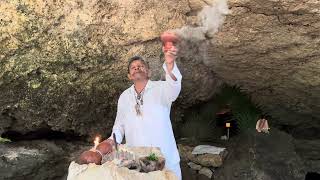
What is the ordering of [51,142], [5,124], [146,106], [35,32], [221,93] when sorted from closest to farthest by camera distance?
1. [146,106]
2. [35,32]
3. [5,124]
4. [51,142]
5. [221,93]

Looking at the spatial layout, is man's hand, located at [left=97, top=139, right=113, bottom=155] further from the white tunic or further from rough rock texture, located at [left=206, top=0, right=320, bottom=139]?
rough rock texture, located at [left=206, top=0, right=320, bottom=139]

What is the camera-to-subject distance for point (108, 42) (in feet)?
12.4

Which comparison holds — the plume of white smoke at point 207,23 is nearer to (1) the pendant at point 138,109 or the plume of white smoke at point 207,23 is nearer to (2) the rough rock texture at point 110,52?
(2) the rough rock texture at point 110,52

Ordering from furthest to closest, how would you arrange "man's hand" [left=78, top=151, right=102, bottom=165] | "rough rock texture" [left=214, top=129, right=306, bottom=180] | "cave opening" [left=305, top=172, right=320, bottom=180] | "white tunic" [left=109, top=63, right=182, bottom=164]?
"cave opening" [left=305, top=172, right=320, bottom=180] < "rough rock texture" [left=214, top=129, right=306, bottom=180] < "white tunic" [left=109, top=63, right=182, bottom=164] < "man's hand" [left=78, top=151, right=102, bottom=165]

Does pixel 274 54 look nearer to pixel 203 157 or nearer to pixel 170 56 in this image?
pixel 203 157

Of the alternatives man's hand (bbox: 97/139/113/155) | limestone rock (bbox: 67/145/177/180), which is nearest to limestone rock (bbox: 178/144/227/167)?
man's hand (bbox: 97/139/113/155)

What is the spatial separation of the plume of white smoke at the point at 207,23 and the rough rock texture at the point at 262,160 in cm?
119

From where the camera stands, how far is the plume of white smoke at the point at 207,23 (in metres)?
3.62

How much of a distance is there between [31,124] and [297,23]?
225 centimetres

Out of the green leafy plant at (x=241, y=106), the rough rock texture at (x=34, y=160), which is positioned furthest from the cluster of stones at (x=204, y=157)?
the rough rock texture at (x=34, y=160)

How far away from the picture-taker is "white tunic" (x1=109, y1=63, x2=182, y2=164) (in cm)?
327

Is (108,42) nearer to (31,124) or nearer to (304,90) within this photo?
(31,124)

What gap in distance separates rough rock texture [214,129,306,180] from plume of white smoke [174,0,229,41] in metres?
1.19

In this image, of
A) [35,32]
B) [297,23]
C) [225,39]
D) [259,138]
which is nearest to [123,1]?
[35,32]
